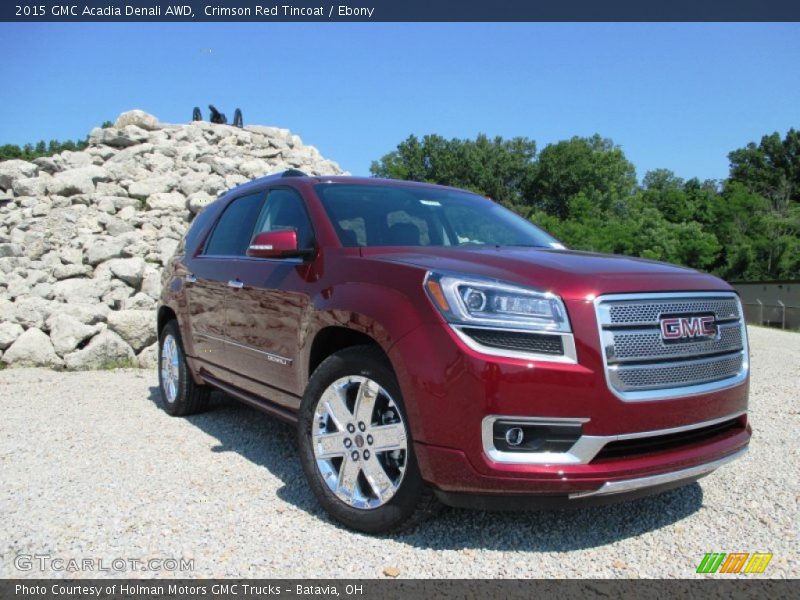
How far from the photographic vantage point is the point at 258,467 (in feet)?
14.5

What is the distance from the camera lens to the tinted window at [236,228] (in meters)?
4.86

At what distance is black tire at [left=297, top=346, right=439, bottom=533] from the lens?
3035mm

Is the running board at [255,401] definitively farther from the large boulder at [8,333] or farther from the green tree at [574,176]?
the green tree at [574,176]

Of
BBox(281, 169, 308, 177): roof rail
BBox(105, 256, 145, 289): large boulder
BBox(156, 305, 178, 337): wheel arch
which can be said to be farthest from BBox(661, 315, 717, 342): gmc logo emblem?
BBox(105, 256, 145, 289): large boulder

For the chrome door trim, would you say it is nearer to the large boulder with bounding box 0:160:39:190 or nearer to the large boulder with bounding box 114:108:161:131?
the large boulder with bounding box 0:160:39:190

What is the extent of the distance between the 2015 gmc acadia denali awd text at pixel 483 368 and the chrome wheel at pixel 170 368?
2072mm

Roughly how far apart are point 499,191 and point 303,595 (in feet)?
234

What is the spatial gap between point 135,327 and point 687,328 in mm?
7684

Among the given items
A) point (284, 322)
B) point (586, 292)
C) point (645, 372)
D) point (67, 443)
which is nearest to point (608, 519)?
point (645, 372)

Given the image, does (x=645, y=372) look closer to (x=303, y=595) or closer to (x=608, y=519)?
(x=608, y=519)

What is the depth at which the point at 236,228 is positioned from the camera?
5.12m

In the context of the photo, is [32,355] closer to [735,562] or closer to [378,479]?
[378,479]

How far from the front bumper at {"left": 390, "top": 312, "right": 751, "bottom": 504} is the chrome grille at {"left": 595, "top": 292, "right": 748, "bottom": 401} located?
0.21ft

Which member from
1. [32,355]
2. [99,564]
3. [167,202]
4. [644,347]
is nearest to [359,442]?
[99,564]
